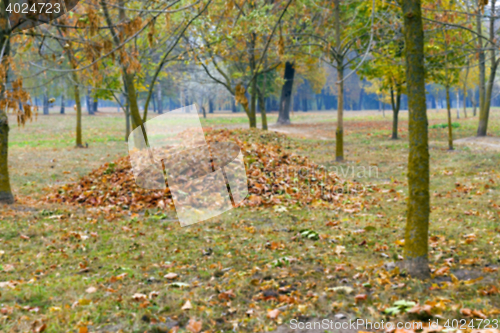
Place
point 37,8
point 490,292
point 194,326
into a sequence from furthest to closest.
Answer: point 37,8 < point 490,292 < point 194,326

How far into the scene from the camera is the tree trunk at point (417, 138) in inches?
160

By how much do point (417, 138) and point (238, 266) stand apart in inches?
99.1

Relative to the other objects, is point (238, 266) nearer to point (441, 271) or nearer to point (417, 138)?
point (441, 271)

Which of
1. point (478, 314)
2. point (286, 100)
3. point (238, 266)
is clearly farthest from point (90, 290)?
point (286, 100)

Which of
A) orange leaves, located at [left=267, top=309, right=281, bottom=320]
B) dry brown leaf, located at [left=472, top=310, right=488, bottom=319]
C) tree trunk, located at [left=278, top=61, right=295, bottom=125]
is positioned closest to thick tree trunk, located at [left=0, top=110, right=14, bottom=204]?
orange leaves, located at [left=267, top=309, right=281, bottom=320]

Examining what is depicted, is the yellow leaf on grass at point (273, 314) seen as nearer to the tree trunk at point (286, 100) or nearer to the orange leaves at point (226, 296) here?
the orange leaves at point (226, 296)

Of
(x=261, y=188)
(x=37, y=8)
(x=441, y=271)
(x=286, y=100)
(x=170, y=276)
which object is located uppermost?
(x=286, y=100)

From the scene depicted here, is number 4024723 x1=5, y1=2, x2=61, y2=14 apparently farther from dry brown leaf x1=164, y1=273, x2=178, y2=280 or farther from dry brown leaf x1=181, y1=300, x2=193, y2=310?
dry brown leaf x1=181, y1=300, x2=193, y2=310

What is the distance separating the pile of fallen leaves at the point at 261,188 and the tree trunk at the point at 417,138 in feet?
11.1

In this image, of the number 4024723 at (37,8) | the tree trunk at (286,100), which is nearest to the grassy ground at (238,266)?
the number 4024723 at (37,8)

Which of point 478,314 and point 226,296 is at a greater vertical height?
point 478,314

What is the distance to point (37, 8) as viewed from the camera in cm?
485

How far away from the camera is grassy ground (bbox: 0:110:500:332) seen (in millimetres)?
3668

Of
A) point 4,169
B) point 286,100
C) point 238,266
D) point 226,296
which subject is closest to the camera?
point 226,296
